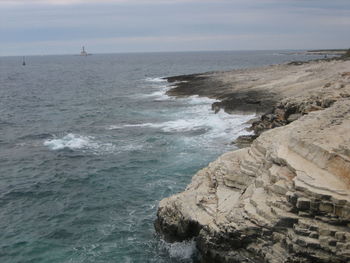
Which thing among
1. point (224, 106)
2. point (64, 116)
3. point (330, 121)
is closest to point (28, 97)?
point (64, 116)

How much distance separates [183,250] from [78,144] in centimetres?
2141

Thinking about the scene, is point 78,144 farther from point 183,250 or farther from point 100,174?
point 183,250

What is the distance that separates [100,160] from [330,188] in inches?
834

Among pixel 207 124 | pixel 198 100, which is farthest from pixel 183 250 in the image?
pixel 198 100

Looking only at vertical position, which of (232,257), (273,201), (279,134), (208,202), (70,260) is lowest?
(70,260)

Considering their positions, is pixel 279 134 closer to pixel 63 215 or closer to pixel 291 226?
pixel 291 226

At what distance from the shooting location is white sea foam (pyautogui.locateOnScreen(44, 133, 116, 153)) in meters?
34.2

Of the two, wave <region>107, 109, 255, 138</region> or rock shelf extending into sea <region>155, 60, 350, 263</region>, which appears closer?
rock shelf extending into sea <region>155, 60, 350, 263</region>

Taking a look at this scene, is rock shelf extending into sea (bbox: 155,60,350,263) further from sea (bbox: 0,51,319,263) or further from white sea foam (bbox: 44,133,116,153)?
white sea foam (bbox: 44,133,116,153)

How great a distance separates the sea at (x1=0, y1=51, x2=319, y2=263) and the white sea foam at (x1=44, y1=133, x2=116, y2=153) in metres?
0.09

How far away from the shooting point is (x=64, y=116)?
50375 mm

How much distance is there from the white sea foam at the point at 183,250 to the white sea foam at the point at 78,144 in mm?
17267

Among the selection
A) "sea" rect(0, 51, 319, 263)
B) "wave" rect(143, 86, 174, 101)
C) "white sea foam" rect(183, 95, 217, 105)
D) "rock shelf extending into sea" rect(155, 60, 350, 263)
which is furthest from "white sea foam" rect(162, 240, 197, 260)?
"wave" rect(143, 86, 174, 101)

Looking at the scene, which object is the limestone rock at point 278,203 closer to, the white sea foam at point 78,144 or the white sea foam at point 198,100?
the white sea foam at point 78,144
